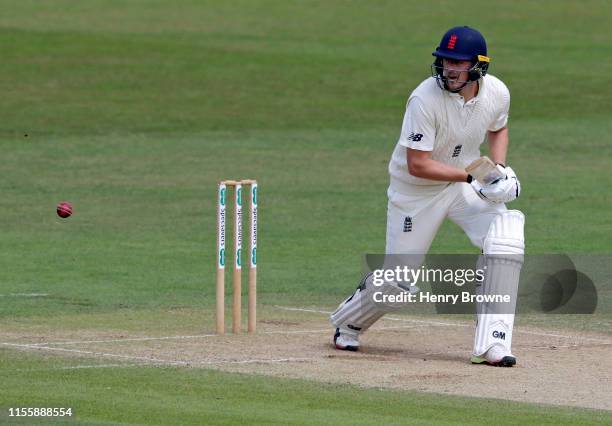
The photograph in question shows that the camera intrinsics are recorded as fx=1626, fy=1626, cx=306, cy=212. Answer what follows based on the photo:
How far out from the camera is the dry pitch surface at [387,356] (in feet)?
30.0

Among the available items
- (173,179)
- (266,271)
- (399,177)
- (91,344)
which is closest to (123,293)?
(266,271)

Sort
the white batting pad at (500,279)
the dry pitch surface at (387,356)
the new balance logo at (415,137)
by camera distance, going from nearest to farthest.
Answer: the dry pitch surface at (387,356) → the white batting pad at (500,279) → the new balance logo at (415,137)

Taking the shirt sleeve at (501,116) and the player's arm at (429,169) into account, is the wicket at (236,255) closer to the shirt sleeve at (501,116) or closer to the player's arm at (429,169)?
the player's arm at (429,169)

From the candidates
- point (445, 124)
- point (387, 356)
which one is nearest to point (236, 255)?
point (387, 356)

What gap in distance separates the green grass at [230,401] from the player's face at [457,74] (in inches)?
88.1

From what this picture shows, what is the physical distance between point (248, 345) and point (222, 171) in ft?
38.8

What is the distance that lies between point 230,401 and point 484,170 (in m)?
2.44

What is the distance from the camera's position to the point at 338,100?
3212 centimetres

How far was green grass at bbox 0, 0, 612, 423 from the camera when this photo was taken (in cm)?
1409

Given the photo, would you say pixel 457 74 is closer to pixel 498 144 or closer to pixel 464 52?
pixel 464 52

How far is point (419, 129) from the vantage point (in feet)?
33.2

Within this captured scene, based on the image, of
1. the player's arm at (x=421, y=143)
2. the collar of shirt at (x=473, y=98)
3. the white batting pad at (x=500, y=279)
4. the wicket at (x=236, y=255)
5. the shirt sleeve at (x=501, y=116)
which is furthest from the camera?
the wicket at (x=236, y=255)

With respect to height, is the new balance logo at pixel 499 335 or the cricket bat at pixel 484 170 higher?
the cricket bat at pixel 484 170

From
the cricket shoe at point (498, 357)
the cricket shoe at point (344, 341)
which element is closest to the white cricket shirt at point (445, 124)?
the cricket shoe at point (344, 341)
